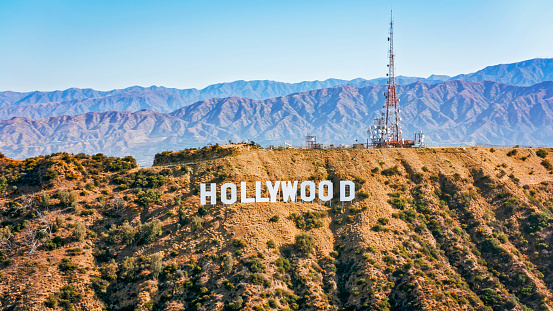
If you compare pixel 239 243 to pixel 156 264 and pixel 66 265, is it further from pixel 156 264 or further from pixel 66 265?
pixel 66 265

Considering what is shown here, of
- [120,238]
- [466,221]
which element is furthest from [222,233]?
[466,221]

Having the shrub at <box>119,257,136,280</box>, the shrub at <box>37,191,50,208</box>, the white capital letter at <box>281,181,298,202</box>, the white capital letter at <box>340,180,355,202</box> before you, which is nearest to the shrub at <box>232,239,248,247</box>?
the white capital letter at <box>281,181,298,202</box>

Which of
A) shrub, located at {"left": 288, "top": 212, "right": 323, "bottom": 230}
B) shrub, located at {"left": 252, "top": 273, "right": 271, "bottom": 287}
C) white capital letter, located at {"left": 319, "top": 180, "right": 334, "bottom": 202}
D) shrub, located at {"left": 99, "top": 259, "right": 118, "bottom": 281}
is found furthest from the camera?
white capital letter, located at {"left": 319, "top": 180, "right": 334, "bottom": 202}

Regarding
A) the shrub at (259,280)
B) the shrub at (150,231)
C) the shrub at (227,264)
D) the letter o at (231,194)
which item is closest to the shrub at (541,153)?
the letter o at (231,194)

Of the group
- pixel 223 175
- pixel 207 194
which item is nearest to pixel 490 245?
pixel 223 175

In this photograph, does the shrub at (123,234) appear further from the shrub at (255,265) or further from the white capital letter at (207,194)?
the shrub at (255,265)

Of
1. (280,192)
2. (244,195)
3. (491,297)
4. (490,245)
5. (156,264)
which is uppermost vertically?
(244,195)

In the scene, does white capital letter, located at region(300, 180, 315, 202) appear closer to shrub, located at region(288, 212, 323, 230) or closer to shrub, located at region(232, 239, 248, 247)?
shrub, located at region(288, 212, 323, 230)
